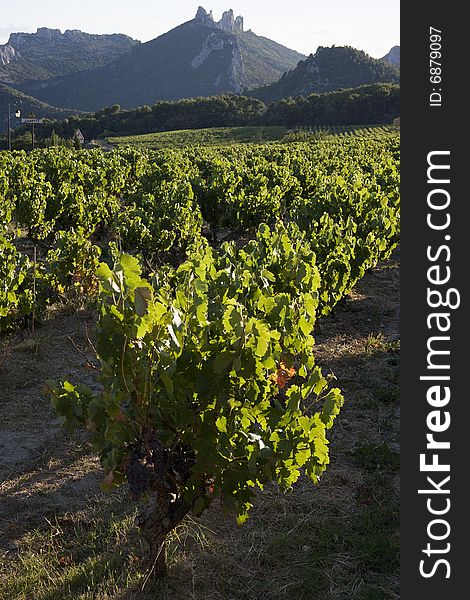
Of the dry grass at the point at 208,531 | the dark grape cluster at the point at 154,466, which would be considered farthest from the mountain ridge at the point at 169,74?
the dark grape cluster at the point at 154,466

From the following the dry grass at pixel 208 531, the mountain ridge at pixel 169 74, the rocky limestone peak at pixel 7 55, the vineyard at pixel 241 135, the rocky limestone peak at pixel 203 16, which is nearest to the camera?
the dry grass at pixel 208 531

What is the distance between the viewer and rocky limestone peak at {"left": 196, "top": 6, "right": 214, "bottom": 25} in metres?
159

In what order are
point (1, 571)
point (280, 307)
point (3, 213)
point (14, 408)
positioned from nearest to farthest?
point (280, 307)
point (1, 571)
point (14, 408)
point (3, 213)

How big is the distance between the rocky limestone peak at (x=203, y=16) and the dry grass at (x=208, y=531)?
16782cm

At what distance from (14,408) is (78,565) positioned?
310 centimetres

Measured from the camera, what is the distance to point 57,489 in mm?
A: 5652

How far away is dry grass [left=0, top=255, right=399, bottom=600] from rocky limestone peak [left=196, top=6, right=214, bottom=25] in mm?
167820

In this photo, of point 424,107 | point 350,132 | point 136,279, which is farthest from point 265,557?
point 350,132

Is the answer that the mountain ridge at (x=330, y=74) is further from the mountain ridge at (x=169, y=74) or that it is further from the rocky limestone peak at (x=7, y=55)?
the rocky limestone peak at (x=7, y=55)

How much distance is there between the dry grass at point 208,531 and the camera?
4.38m

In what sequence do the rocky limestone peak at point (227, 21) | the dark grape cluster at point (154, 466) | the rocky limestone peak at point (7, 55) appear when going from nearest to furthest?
the dark grape cluster at point (154, 466)
the rocky limestone peak at point (7, 55)
the rocky limestone peak at point (227, 21)

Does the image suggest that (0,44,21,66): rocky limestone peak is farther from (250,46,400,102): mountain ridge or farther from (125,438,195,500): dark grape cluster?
(125,438,195,500): dark grape cluster

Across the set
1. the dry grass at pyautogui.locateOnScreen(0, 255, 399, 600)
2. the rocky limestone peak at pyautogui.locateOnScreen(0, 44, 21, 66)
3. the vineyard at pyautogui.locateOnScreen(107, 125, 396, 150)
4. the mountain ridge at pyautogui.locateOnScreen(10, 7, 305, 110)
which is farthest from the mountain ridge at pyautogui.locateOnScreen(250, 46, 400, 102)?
the dry grass at pyautogui.locateOnScreen(0, 255, 399, 600)

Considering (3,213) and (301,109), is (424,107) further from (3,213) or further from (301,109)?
(301,109)
